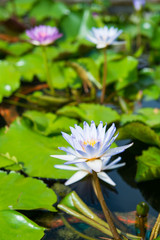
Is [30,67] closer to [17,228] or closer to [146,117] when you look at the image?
[146,117]

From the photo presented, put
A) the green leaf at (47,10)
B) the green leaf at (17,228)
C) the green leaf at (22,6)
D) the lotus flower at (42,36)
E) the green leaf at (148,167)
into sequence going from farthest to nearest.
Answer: the green leaf at (22,6) → the green leaf at (47,10) → the lotus flower at (42,36) → the green leaf at (148,167) → the green leaf at (17,228)

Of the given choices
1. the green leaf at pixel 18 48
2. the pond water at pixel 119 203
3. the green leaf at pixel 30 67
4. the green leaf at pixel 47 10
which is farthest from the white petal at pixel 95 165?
the green leaf at pixel 47 10

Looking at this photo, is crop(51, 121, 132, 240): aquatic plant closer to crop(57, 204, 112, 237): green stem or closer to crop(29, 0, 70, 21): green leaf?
crop(57, 204, 112, 237): green stem

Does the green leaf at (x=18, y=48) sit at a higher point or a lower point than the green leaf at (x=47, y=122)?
higher

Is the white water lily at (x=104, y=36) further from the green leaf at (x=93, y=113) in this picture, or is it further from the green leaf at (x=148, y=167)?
the green leaf at (x=148, y=167)

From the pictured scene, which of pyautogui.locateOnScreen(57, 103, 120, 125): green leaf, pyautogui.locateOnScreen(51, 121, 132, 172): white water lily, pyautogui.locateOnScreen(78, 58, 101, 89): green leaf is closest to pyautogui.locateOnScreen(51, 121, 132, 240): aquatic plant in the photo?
pyautogui.locateOnScreen(51, 121, 132, 172): white water lily

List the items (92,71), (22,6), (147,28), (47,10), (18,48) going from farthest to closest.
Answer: (22,6), (47,10), (147,28), (18,48), (92,71)

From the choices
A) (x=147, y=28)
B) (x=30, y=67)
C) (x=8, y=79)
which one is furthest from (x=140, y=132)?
(x=147, y=28)
